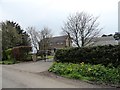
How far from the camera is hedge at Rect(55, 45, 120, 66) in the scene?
16.7 m

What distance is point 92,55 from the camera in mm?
18859

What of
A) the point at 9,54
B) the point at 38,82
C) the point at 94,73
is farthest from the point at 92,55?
the point at 9,54

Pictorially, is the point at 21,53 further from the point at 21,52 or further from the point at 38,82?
the point at 38,82

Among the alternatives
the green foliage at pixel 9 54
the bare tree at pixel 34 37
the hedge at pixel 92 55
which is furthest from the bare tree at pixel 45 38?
the hedge at pixel 92 55

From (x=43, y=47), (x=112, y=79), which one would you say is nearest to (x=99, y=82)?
(x=112, y=79)

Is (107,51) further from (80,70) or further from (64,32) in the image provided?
(64,32)

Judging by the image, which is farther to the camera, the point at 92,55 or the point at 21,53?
the point at 21,53

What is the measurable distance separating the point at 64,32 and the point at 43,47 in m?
16.5

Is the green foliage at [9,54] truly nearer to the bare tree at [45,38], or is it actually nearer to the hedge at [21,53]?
the hedge at [21,53]

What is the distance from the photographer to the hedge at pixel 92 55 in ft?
54.7

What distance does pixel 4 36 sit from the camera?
4094 centimetres

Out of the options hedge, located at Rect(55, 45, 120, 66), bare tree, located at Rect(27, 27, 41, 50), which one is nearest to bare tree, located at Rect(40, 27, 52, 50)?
bare tree, located at Rect(27, 27, 41, 50)

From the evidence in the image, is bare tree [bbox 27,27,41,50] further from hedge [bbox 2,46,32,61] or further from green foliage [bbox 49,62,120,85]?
green foliage [bbox 49,62,120,85]

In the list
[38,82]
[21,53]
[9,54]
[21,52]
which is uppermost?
[21,52]
